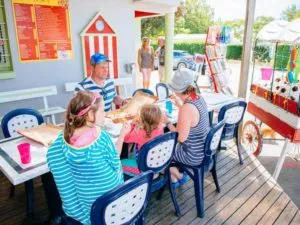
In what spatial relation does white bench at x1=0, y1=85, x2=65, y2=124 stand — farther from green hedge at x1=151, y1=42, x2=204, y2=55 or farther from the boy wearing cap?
green hedge at x1=151, y1=42, x2=204, y2=55

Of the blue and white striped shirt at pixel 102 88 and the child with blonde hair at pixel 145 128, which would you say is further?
the blue and white striped shirt at pixel 102 88

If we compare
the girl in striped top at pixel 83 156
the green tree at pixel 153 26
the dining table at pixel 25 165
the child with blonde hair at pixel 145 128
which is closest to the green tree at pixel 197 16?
the green tree at pixel 153 26

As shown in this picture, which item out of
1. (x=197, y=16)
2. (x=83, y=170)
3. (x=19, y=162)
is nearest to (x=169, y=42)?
(x=19, y=162)

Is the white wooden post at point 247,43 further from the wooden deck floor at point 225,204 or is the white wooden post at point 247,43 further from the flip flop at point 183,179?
the flip flop at point 183,179

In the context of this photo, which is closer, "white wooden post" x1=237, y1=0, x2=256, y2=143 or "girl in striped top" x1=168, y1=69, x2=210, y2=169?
"girl in striped top" x1=168, y1=69, x2=210, y2=169

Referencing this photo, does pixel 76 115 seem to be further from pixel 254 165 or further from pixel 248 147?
pixel 248 147

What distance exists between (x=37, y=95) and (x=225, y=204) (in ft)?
9.48

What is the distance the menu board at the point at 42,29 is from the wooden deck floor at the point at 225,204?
5.97 feet

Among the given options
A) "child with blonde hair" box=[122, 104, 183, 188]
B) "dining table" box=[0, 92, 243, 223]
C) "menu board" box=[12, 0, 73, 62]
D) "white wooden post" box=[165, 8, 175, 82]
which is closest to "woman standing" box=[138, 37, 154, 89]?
"white wooden post" box=[165, 8, 175, 82]

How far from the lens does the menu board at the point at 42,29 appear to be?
11.6ft

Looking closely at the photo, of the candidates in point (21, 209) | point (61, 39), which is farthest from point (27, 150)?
point (61, 39)

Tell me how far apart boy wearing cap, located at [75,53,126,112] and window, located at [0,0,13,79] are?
1.30m

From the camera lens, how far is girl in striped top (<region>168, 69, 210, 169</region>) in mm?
2215

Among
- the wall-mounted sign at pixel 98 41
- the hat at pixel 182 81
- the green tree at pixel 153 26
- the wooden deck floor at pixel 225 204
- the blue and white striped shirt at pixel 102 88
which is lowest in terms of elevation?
the wooden deck floor at pixel 225 204
